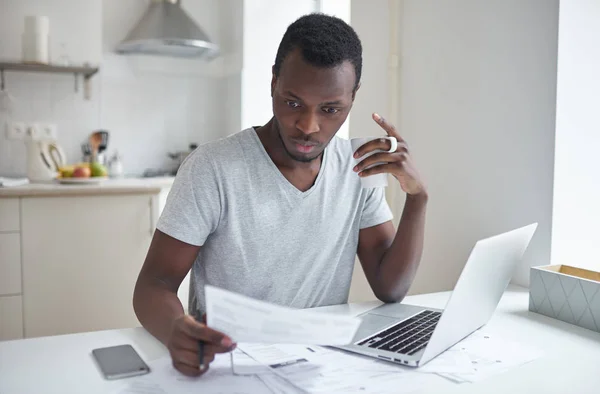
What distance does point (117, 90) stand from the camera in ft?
11.0

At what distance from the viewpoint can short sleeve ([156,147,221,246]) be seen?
1.05 metres

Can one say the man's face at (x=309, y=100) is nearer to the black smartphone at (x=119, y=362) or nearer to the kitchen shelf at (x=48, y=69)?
the black smartphone at (x=119, y=362)

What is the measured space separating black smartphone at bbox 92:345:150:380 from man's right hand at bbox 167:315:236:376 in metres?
0.06

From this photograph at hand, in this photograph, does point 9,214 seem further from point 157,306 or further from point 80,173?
point 157,306

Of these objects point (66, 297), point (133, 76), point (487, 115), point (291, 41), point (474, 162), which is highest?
point (133, 76)

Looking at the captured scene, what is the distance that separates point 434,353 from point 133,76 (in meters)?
2.96

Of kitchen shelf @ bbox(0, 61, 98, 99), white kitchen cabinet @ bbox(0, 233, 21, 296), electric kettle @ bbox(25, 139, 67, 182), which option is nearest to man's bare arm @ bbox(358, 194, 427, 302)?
white kitchen cabinet @ bbox(0, 233, 21, 296)

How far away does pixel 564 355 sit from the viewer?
0.94 m

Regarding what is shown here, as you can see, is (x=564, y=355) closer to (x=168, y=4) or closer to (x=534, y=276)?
(x=534, y=276)

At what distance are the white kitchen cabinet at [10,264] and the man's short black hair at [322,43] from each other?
1751 millimetres

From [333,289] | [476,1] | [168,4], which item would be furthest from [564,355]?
[168,4]

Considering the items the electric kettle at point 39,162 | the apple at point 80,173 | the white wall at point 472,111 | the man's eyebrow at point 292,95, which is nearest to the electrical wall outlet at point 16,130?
the electric kettle at point 39,162

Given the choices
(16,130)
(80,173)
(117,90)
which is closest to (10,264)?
(80,173)

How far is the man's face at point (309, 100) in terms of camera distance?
1024 millimetres
